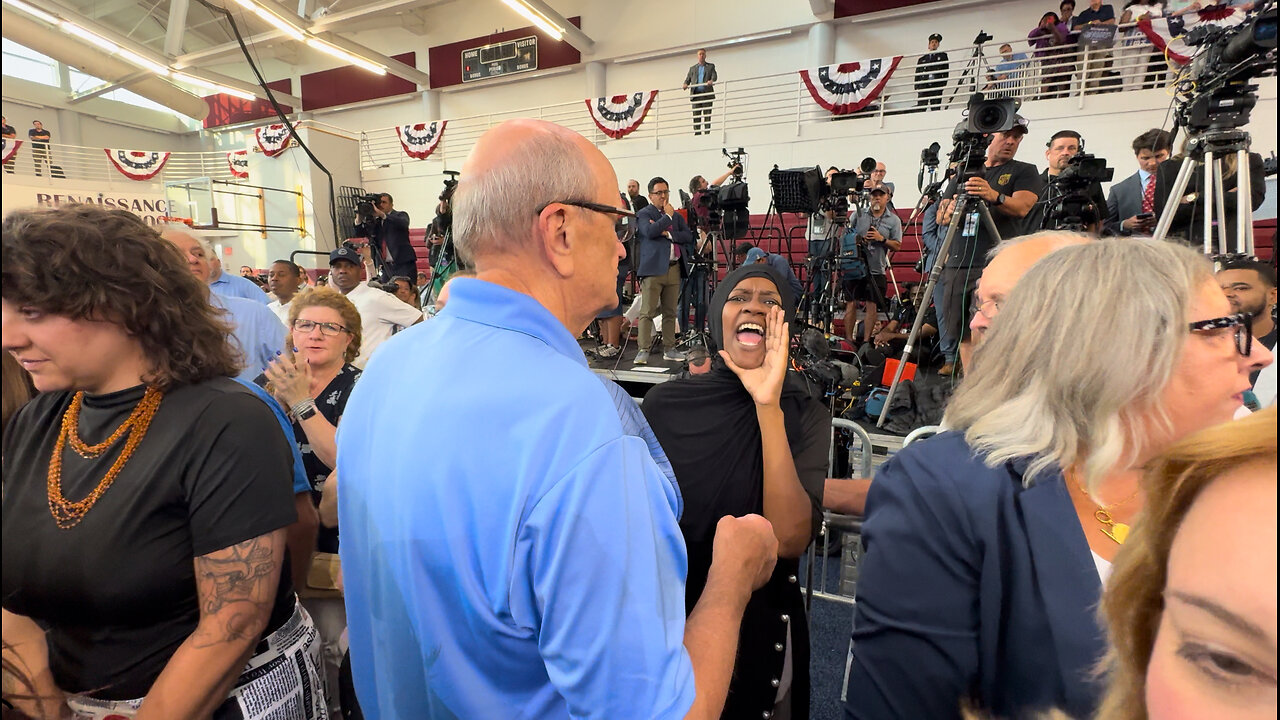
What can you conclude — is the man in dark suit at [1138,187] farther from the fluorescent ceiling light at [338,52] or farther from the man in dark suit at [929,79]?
the fluorescent ceiling light at [338,52]

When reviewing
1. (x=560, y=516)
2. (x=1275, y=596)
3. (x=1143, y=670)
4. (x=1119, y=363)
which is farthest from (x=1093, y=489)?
(x=560, y=516)

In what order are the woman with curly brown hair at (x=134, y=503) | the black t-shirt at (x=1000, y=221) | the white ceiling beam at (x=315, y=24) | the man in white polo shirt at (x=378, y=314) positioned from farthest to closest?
1. the white ceiling beam at (x=315, y=24)
2. the man in white polo shirt at (x=378, y=314)
3. the black t-shirt at (x=1000, y=221)
4. the woman with curly brown hair at (x=134, y=503)

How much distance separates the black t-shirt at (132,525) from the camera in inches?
41.9

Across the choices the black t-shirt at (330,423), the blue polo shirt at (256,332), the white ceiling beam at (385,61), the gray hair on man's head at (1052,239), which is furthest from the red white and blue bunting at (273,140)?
the gray hair on man's head at (1052,239)

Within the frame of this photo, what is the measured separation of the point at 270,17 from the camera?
415 inches

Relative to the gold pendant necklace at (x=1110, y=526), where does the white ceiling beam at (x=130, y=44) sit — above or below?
above

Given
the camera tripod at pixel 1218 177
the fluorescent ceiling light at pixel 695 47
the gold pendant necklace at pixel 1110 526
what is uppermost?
the fluorescent ceiling light at pixel 695 47

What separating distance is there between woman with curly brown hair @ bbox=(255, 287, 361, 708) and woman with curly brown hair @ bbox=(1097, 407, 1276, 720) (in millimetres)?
1437

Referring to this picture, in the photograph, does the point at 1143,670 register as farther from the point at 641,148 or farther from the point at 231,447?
the point at 641,148

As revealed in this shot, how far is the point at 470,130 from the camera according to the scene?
13672 mm

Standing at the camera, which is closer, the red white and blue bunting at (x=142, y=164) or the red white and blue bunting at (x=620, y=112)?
the red white and blue bunting at (x=620, y=112)

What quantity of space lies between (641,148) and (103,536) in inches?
430

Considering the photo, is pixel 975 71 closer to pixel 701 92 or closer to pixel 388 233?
pixel 701 92

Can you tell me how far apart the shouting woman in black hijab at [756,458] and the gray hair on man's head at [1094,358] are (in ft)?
2.41
